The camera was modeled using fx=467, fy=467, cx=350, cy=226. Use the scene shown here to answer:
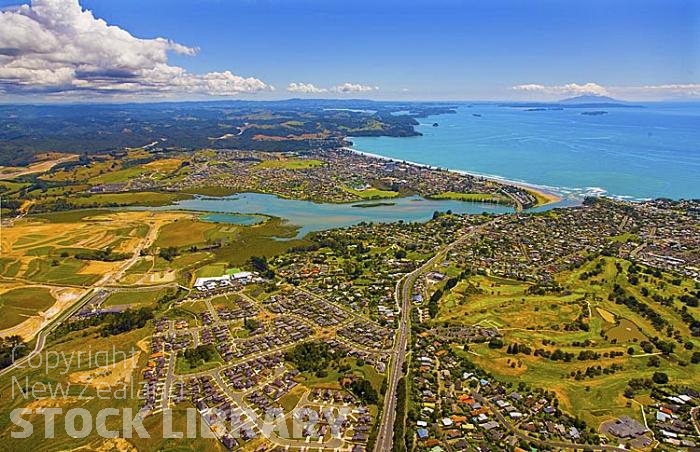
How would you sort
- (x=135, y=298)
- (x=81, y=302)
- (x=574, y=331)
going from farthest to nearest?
(x=135, y=298) → (x=81, y=302) → (x=574, y=331)

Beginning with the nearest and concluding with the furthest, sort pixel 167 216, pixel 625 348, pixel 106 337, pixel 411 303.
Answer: pixel 625 348 < pixel 106 337 < pixel 411 303 < pixel 167 216

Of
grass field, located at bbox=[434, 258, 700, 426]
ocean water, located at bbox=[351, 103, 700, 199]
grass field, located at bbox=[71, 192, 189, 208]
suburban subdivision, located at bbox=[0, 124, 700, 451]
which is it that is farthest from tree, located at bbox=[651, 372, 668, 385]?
grass field, located at bbox=[71, 192, 189, 208]

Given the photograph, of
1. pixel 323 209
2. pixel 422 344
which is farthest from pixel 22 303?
pixel 323 209

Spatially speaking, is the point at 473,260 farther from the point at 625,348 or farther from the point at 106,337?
the point at 106,337

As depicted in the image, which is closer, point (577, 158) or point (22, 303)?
point (22, 303)

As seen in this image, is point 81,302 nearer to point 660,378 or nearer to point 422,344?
point 422,344

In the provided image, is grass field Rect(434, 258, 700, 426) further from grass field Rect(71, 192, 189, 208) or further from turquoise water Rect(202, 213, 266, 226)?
grass field Rect(71, 192, 189, 208)

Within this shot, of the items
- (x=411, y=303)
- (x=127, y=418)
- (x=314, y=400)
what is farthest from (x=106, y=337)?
(x=411, y=303)
